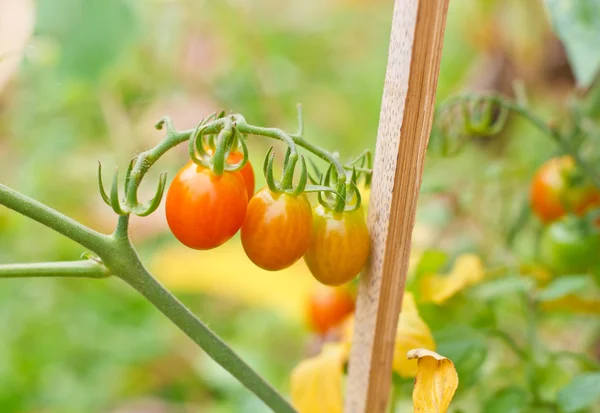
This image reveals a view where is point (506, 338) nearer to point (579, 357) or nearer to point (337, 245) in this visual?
point (579, 357)

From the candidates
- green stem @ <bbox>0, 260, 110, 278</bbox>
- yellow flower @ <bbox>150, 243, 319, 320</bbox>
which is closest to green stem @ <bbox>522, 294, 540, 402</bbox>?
green stem @ <bbox>0, 260, 110, 278</bbox>

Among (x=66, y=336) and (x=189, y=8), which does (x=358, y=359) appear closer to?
(x=66, y=336)

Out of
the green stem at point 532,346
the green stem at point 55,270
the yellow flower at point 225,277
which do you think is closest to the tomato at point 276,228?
the green stem at point 55,270

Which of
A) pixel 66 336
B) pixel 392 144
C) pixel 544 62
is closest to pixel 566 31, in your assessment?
pixel 392 144

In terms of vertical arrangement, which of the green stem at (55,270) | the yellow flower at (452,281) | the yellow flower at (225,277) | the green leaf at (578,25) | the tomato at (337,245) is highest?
the green leaf at (578,25)

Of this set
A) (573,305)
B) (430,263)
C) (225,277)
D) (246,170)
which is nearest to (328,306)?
(430,263)

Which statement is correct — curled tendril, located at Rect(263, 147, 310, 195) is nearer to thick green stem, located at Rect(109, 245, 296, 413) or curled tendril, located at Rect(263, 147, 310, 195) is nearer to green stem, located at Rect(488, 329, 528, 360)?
thick green stem, located at Rect(109, 245, 296, 413)

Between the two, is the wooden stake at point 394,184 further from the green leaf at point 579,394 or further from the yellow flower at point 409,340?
the green leaf at point 579,394
